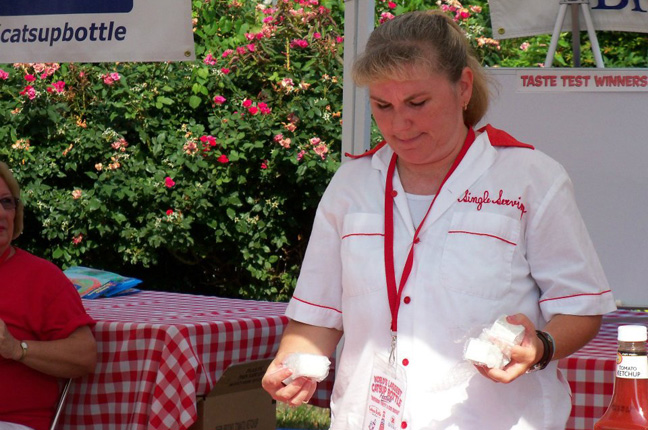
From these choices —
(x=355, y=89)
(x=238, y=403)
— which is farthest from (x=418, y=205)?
(x=238, y=403)

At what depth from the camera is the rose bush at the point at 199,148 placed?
636cm

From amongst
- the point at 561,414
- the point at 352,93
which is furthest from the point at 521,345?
the point at 352,93

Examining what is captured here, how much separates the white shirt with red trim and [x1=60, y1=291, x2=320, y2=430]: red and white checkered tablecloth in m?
1.16

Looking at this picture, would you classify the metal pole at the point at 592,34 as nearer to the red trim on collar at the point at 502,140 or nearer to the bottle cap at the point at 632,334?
the red trim on collar at the point at 502,140

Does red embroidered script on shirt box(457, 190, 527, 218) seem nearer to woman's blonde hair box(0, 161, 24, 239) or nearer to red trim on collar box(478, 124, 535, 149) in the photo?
red trim on collar box(478, 124, 535, 149)

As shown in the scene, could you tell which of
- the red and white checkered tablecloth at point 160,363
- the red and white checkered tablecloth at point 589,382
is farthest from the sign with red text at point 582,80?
the red and white checkered tablecloth at point 160,363

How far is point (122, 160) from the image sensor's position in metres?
6.57

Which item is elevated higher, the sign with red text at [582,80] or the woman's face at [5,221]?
the sign with red text at [582,80]

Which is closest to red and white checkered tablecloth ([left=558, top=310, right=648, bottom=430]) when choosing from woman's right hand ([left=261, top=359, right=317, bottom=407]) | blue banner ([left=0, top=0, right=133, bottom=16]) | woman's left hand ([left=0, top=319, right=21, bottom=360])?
woman's right hand ([left=261, top=359, right=317, bottom=407])

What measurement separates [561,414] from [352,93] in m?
1.62

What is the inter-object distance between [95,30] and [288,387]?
2.18m

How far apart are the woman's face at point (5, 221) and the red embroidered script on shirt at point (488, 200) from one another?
5.86ft

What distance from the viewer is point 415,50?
185cm

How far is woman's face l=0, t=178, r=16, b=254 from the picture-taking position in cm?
312
